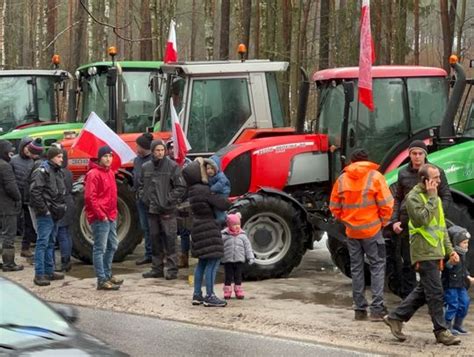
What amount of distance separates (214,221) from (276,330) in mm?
1739

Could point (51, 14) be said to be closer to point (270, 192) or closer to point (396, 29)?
point (396, 29)

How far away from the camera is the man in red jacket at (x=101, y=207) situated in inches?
450

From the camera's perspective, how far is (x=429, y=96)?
12562mm

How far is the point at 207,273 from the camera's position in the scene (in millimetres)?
10508

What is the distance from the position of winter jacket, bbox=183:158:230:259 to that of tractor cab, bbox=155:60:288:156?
9.41 ft

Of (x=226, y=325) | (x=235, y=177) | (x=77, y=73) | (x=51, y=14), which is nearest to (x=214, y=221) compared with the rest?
(x=226, y=325)

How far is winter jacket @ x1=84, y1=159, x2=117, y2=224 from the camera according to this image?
37.4ft

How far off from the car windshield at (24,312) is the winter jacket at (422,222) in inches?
155

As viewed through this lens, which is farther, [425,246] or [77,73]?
[77,73]

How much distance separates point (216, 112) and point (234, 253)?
3.41 meters

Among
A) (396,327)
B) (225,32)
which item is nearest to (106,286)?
(396,327)

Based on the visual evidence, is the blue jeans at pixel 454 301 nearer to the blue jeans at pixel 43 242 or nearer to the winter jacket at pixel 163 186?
the winter jacket at pixel 163 186

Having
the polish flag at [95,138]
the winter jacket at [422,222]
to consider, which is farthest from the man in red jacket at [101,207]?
the winter jacket at [422,222]

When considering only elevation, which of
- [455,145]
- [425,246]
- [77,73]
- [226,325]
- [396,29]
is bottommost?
[226,325]
